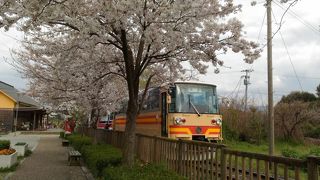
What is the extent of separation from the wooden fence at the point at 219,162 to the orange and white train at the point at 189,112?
10.5ft

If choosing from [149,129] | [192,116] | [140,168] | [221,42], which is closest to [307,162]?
[140,168]

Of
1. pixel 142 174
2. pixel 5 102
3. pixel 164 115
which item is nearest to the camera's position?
pixel 142 174

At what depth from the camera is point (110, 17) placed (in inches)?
339

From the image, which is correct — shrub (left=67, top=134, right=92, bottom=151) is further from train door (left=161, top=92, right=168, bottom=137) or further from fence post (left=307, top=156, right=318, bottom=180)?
fence post (left=307, top=156, right=318, bottom=180)

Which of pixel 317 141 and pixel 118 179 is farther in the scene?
pixel 317 141

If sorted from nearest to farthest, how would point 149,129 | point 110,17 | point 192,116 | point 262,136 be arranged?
point 110,17
point 192,116
point 149,129
point 262,136

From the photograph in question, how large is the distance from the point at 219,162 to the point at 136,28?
3701mm

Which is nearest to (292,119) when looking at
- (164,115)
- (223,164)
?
(164,115)

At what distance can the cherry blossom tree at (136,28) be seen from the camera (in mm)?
8173

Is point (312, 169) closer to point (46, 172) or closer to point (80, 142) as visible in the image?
point (46, 172)

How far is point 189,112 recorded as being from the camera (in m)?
16.0

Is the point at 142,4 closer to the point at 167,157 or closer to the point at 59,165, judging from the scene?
the point at 167,157

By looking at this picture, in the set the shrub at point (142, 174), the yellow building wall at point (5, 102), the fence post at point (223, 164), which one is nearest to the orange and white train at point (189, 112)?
the shrub at point (142, 174)

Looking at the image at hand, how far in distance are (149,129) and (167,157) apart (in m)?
7.66
